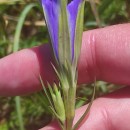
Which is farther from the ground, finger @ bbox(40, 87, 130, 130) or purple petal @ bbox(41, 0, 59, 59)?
purple petal @ bbox(41, 0, 59, 59)

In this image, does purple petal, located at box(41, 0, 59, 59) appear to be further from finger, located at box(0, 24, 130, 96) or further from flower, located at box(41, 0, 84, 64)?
finger, located at box(0, 24, 130, 96)

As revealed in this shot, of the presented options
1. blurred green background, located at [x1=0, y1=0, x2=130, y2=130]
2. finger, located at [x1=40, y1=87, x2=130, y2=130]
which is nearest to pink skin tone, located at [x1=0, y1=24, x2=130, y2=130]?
finger, located at [x1=40, y1=87, x2=130, y2=130]

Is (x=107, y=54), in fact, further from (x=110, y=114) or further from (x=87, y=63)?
(x=110, y=114)

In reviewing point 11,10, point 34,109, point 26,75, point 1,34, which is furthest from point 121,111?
point 11,10

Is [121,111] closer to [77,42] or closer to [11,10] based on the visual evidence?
[77,42]

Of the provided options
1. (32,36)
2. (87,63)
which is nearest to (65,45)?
(87,63)

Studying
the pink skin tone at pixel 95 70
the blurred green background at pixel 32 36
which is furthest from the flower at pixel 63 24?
the blurred green background at pixel 32 36
